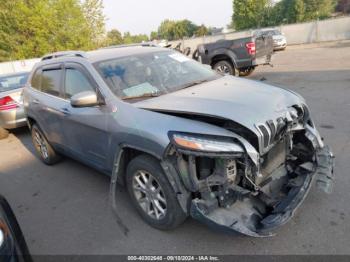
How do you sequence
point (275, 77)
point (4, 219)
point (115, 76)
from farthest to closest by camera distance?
1. point (275, 77)
2. point (115, 76)
3. point (4, 219)

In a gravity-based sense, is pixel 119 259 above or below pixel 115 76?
below

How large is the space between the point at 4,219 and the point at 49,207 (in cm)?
172

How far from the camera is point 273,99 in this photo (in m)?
2.97

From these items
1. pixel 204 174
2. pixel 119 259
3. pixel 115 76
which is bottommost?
pixel 119 259

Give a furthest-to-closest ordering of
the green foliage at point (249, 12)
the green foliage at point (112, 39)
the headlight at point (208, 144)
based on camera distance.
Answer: the green foliage at point (249, 12), the green foliage at point (112, 39), the headlight at point (208, 144)

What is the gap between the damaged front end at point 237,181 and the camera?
243cm

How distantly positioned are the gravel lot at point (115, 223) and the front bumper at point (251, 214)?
0.33 meters

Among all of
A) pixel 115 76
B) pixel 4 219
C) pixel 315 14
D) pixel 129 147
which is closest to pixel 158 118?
pixel 129 147

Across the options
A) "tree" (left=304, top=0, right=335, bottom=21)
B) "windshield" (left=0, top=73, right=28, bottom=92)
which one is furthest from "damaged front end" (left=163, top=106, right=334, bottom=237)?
"tree" (left=304, top=0, right=335, bottom=21)

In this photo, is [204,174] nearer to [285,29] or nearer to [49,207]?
[49,207]

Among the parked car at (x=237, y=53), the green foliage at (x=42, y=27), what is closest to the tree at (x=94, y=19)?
the green foliage at (x=42, y=27)

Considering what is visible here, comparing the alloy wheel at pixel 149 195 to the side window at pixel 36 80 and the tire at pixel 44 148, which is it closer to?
the tire at pixel 44 148

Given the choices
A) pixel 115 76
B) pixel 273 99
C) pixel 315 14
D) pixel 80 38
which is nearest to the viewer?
pixel 273 99

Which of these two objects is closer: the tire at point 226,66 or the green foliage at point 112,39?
the tire at point 226,66
